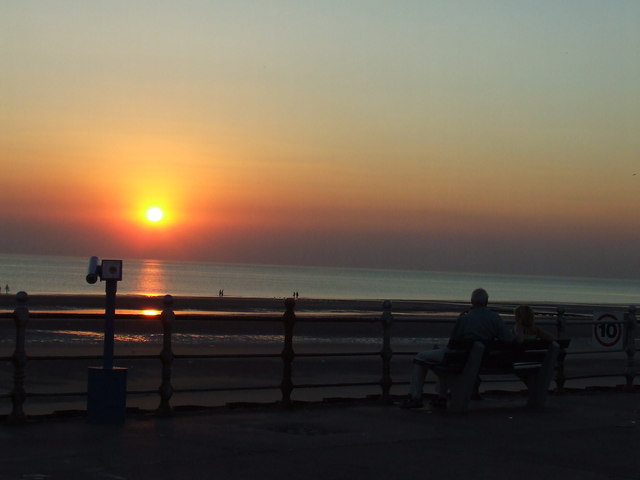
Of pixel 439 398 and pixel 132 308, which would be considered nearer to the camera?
pixel 439 398

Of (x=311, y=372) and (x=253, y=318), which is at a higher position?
(x=253, y=318)

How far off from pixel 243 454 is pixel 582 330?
148 ft

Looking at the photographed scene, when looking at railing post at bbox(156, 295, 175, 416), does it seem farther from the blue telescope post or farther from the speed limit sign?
the speed limit sign

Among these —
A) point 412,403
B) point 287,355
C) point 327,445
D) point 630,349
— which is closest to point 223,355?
point 287,355

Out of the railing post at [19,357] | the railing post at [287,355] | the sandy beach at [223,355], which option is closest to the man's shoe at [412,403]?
the sandy beach at [223,355]

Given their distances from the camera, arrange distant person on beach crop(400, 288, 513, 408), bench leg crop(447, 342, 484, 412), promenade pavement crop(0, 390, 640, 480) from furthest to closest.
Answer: distant person on beach crop(400, 288, 513, 408), bench leg crop(447, 342, 484, 412), promenade pavement crop(0, 390, 640, 480)

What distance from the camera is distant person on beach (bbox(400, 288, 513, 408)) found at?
11.3 meters

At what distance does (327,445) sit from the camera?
8648mm

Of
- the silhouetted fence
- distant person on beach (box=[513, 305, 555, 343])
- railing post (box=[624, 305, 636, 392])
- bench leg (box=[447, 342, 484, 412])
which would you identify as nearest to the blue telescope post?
the silhouetted fence

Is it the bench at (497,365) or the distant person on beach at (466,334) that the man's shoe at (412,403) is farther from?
the bench at (497,365)

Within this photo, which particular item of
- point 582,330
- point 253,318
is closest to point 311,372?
point 253,318

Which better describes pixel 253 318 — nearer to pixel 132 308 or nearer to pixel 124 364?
pixel 124 364

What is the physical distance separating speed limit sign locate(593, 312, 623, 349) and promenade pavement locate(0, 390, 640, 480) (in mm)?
3057

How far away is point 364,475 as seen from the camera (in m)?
7.40
